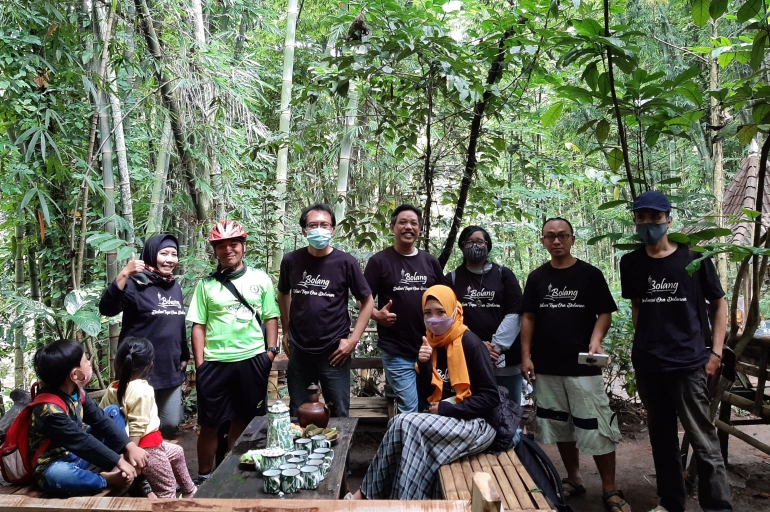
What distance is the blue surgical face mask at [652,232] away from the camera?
257 cm

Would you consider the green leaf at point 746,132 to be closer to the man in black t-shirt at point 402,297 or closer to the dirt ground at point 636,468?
the man in black t-shirt at point 402,297

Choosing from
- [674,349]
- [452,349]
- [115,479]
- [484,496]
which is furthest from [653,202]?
[115,479]

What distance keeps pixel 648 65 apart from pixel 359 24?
8018mm

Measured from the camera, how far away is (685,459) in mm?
3268

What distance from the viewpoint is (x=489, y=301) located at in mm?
3191

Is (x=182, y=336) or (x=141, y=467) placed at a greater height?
(x=182, y=336)

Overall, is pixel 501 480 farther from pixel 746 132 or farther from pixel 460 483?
pixel 746 132

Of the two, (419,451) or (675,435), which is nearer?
(419,451)

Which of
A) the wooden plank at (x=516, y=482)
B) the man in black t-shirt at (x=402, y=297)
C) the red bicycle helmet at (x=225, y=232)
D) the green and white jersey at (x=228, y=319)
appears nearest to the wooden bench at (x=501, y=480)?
the wooden plank at (x=516, y=482)

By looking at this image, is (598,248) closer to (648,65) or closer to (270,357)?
(648,65)

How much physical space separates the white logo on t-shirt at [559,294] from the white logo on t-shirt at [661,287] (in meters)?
0.38

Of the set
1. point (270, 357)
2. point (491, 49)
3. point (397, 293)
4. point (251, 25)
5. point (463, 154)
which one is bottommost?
point (270, 357)

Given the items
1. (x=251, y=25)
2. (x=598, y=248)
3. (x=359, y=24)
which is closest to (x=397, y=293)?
(x=359, y=24)

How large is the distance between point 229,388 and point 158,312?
21.8 inches
